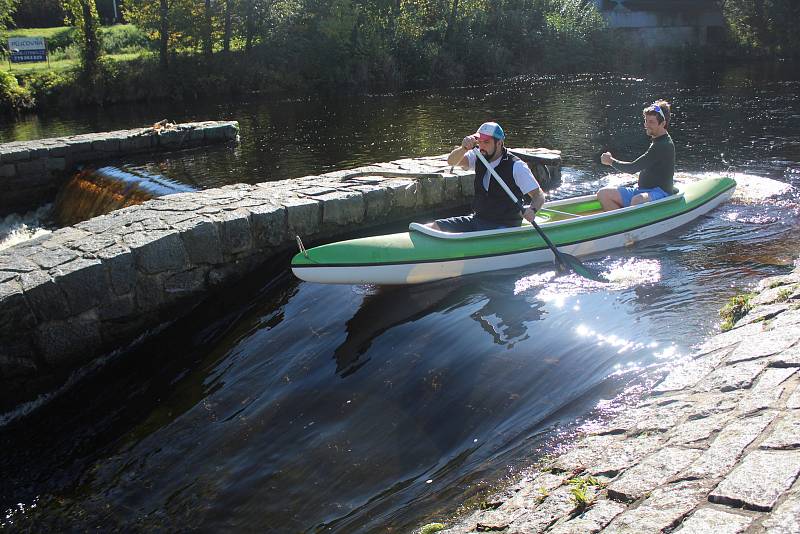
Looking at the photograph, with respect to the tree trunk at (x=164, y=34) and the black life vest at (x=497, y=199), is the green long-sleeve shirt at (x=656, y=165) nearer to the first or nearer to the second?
the black life vest at (x=497, y=199)

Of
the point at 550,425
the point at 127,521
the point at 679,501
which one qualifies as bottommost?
the point at 127,521

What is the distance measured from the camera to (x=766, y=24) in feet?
107

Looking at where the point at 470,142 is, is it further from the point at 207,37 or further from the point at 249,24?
the point at 249,24

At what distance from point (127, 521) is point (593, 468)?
2.83 metres

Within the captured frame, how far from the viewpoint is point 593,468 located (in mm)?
3658

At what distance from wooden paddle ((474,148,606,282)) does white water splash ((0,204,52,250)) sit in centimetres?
718

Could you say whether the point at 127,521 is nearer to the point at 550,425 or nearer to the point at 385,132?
the point at 550,425

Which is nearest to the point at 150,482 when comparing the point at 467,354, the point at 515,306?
the point at 467,354

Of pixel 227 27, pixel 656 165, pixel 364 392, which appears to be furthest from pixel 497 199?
pixel 227 27

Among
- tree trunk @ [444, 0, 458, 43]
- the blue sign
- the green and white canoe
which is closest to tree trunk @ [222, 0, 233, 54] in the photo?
the blue sign

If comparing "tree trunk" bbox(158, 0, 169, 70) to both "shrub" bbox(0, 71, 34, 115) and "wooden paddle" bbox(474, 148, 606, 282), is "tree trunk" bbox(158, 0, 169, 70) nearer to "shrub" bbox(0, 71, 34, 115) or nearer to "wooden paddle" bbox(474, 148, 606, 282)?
"shrub" bbox(0, 71, 34, 115)

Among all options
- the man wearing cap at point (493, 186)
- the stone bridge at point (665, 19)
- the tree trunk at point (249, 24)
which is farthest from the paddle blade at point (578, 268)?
the stone bridge at point (665, 19)

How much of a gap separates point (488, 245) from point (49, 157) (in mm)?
8574

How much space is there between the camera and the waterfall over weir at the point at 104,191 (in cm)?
1008
